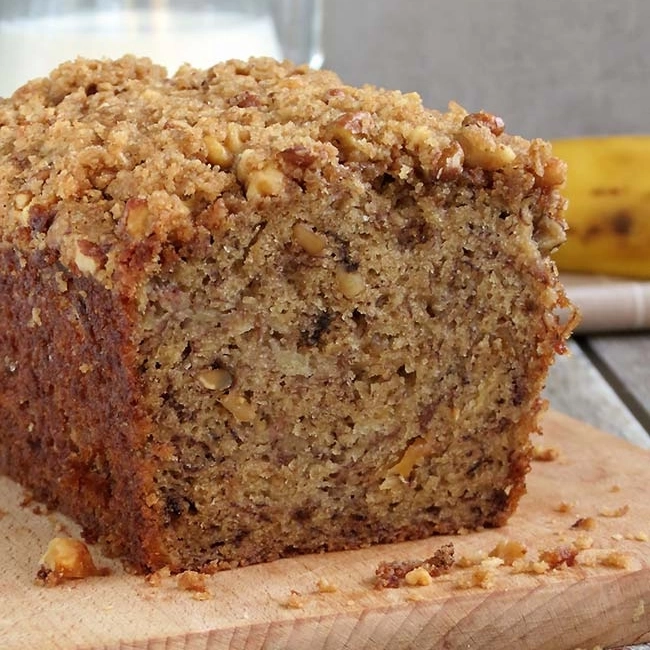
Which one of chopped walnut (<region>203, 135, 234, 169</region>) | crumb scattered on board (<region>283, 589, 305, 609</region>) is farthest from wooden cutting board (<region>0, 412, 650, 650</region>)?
chopped walnut (<region>203, 135, 234, 169</region>)

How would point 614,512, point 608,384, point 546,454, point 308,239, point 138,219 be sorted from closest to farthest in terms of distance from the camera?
point 138,219
point 308,239
point 614,512
point 546,454
point 608,384

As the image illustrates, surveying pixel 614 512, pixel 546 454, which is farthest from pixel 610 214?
pixel 614 512

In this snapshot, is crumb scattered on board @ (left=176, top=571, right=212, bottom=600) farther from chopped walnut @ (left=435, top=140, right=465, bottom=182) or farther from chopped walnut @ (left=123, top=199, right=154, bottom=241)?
chopped walnut @ (left=435, top=140, right=465, bottom=182)

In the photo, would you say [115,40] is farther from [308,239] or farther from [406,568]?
[406,568]

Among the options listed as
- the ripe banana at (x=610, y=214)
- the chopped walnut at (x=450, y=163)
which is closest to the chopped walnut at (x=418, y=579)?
the chopped walnut at (x=450, y=163)

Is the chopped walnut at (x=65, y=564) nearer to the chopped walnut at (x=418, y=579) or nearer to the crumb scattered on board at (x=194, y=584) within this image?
the crumb scattered on board at (x=194, y=584)

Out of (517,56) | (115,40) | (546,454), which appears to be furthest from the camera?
(517,56)
